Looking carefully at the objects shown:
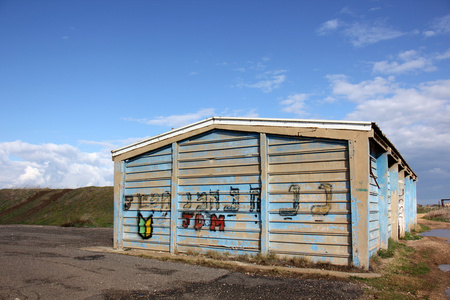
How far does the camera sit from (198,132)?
1138 cm

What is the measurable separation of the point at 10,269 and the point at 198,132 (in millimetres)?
6107

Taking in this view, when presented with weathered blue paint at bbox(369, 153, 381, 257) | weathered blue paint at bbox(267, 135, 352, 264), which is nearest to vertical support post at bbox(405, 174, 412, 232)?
weathered blue paint at bbox(369, 153, 381, 257)

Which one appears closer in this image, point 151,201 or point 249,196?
point 249,196

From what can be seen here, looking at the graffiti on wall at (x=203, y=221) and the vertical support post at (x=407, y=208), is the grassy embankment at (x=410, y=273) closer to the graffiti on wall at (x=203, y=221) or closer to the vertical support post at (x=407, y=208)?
the graffiti on wall at (x=203, y=221)

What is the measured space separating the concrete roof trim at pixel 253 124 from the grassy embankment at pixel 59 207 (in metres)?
13.6

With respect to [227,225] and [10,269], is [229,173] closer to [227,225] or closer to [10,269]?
[227,225]

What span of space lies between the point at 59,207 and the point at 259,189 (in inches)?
1124

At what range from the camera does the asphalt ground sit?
6602 mm

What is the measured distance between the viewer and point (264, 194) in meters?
10.0

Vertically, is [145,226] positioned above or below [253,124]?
below

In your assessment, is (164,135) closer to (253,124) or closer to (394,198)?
(253,124)

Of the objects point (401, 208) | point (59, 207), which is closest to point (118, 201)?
point (401, 208)

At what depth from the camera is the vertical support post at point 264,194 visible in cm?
986

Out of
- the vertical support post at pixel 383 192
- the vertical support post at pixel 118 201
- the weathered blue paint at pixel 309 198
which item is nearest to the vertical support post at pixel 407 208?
the vertical support post at pixel 383 192
